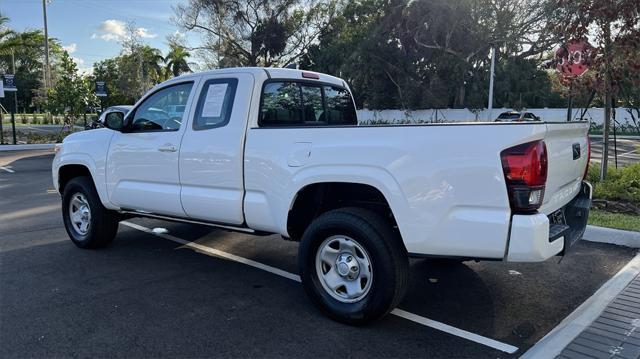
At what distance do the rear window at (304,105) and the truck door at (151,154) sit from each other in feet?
2.83

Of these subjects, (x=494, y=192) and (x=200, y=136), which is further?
(x=200, y=136)

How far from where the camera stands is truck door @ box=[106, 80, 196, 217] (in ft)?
16.4

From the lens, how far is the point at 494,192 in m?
3.22

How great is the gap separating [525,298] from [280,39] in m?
46.7

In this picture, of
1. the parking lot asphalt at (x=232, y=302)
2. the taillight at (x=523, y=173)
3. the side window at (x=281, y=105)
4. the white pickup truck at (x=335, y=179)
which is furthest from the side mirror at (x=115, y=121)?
the taillight at (x=523, y=173)

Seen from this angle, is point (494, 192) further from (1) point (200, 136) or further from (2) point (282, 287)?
(1) point (200, 136)

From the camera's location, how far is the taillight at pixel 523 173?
317 cm

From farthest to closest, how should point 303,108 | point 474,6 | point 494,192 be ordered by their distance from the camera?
point 474,6 → point 303,108 → point 494,192

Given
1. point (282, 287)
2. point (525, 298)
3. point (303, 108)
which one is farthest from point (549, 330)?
point (303, 108)

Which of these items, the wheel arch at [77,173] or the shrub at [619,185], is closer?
the wheel arch at [77,173]

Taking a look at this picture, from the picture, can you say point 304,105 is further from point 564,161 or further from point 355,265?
point 564,161

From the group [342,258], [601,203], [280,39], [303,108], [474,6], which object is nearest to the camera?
[342,258]

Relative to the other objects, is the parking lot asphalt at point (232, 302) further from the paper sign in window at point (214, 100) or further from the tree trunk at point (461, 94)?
the tree trunk at point (461, 94)

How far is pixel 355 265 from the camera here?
12.7 feet
